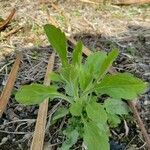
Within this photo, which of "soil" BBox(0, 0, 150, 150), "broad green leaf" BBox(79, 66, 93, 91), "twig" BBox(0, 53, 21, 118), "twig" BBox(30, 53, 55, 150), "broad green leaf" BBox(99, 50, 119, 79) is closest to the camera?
"broad green leaf" BBox(99, 50, 119, 79)

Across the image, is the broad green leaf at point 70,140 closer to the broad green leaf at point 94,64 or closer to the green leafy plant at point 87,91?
the green leafy plant at point 87,91

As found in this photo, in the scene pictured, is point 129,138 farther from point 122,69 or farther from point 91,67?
point 122,69

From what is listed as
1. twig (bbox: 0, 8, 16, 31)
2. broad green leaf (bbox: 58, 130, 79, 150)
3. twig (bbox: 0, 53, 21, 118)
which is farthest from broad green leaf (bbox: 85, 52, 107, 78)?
twig (bbox: 0, 8, 16, 31)

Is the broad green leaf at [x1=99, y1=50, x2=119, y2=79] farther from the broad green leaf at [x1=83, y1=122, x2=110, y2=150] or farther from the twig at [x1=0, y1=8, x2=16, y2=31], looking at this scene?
the twig at [x1=0, y1=8, x2=16, y2=31]

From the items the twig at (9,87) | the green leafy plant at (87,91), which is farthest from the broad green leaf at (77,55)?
the twig at (9,87)

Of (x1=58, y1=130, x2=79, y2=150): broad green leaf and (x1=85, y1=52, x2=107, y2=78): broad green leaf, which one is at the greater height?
(x1=85, y1=52, x2=107, y2=78): broad green leaf

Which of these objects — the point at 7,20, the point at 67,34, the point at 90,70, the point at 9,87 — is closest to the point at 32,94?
the point at 90,70

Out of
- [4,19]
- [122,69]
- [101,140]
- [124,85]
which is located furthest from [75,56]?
[4,19]

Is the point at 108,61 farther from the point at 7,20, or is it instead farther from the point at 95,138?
the point at 7,20

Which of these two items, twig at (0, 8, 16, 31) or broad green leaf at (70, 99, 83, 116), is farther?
twig at (0, 8, 16, 31)

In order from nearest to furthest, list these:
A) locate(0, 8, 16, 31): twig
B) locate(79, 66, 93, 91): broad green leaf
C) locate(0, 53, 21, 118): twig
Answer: locate(79, 66, 93, 91): broad green leaf, locate(0, 53, 21, 118): twig, locate(0, 8, 16, 31): twig
